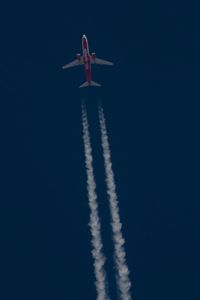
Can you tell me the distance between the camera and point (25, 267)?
18300 cm

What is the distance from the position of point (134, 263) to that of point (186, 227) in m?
17.0

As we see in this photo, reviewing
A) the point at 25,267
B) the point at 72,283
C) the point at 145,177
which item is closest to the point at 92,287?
the point at 72,283

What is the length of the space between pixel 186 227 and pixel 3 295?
154 feet

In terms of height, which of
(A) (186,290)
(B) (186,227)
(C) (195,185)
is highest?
(C) (195,185)

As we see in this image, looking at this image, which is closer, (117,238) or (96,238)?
(117,238)

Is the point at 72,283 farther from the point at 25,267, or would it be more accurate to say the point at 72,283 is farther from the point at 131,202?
the point at 131,202

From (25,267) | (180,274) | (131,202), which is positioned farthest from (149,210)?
(25,267)

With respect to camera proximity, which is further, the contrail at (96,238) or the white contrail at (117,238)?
the contrail at (96,238)

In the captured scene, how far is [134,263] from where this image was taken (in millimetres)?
180875

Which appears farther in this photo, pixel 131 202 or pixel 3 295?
pixel 131 202

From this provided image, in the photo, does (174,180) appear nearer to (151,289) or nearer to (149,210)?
(149,210)

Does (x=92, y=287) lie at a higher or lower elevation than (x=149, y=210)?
lower

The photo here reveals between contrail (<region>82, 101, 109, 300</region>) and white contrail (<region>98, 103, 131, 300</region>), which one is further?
contrail (<region>82, 101, 109, 300</region>)

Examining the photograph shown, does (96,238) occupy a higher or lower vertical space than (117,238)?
higher
